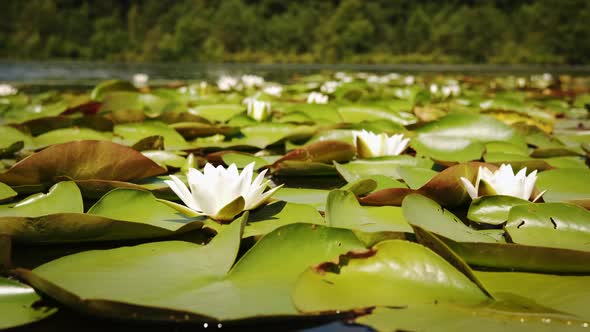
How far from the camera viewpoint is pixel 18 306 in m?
0.71

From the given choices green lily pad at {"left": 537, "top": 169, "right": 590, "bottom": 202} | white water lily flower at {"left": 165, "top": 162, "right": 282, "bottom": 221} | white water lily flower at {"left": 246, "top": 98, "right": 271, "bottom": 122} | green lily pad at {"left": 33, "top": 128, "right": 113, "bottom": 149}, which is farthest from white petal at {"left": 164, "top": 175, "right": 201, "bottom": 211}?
white water lily flower at {"left": 246, "top": 98, "right": 271, "bottom": 122}

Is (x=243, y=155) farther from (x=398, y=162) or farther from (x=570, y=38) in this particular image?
(x=570, y=38)

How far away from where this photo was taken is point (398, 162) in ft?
5.24

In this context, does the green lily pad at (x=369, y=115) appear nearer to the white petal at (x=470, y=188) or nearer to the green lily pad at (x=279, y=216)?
the white petal at (x=470, y=188)

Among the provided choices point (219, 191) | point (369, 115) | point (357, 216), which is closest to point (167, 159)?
point (219, 191)

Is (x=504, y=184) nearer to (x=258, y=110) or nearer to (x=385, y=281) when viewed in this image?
(x=385, y=281)

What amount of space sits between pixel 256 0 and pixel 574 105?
43.1 m

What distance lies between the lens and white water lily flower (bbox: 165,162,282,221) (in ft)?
3.35

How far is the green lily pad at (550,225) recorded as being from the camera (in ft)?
3.07

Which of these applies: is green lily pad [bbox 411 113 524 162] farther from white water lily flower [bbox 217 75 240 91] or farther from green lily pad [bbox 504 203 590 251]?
white water lily flower [bbox 217 75 240 91]

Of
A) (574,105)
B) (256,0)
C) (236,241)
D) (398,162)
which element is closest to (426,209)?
(236,241)

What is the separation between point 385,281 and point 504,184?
0.54 meters

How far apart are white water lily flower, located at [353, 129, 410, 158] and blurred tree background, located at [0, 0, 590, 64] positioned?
26470 mm

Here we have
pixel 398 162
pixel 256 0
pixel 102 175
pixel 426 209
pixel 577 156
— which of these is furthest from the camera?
pixel 256 0
